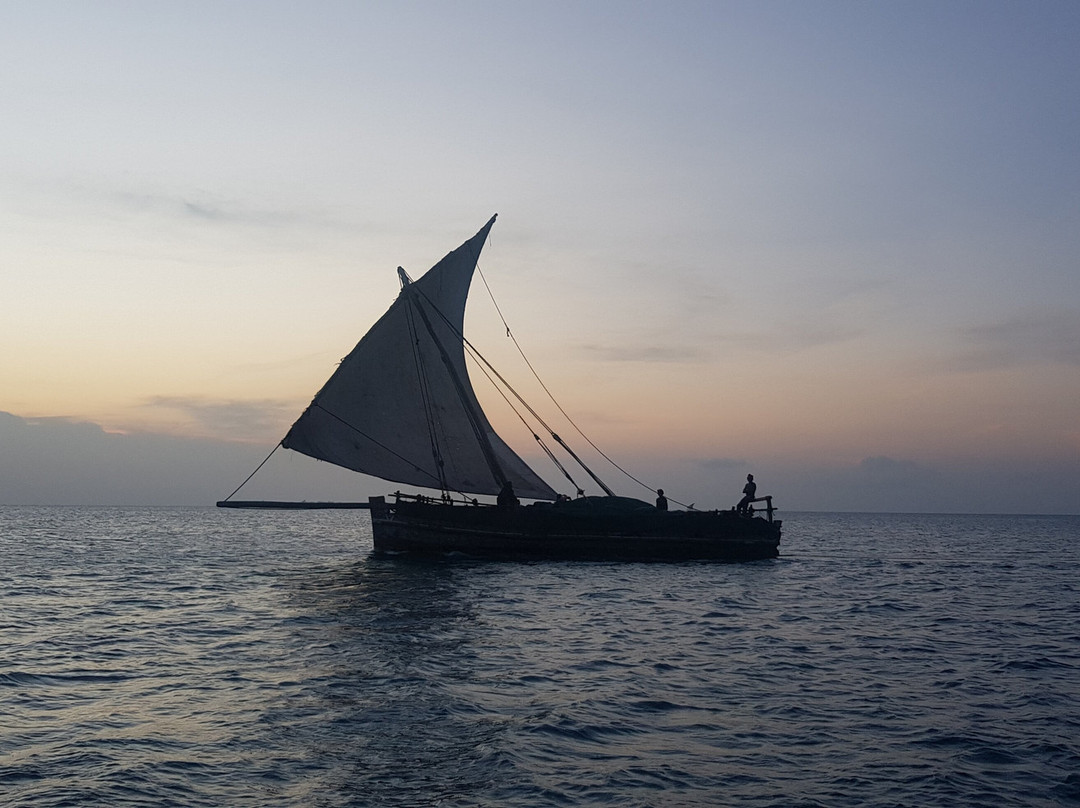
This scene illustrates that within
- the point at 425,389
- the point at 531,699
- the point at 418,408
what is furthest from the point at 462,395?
the point at 531,699

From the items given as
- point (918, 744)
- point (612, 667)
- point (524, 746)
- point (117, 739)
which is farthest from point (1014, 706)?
point (117, 739)

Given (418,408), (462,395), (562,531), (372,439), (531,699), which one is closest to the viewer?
(531,699)

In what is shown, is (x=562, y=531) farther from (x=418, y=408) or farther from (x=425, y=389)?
(x=425, y=389)

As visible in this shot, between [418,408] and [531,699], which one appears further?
[418,408]

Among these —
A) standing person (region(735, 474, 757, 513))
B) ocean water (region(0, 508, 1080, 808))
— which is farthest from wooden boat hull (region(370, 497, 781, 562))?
ocean water (region(0, 508, 1080, 808))

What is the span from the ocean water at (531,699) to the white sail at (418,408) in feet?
28.3

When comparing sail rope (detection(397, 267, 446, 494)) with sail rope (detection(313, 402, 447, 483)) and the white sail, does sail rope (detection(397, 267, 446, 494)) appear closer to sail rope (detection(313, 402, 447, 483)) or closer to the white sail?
the white sail

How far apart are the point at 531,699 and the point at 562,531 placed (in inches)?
904

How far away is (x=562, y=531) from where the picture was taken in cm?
3559

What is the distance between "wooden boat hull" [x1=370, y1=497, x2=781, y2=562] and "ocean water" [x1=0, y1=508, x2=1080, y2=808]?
8.04m

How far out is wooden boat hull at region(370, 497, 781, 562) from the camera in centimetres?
3475

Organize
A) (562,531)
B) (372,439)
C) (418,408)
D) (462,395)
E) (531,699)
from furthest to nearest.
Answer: (462,395) → (562,531) → (418,408) → (372,439) → (531,699)

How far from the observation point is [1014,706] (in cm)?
1293

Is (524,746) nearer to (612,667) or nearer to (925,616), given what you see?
(612,667)
